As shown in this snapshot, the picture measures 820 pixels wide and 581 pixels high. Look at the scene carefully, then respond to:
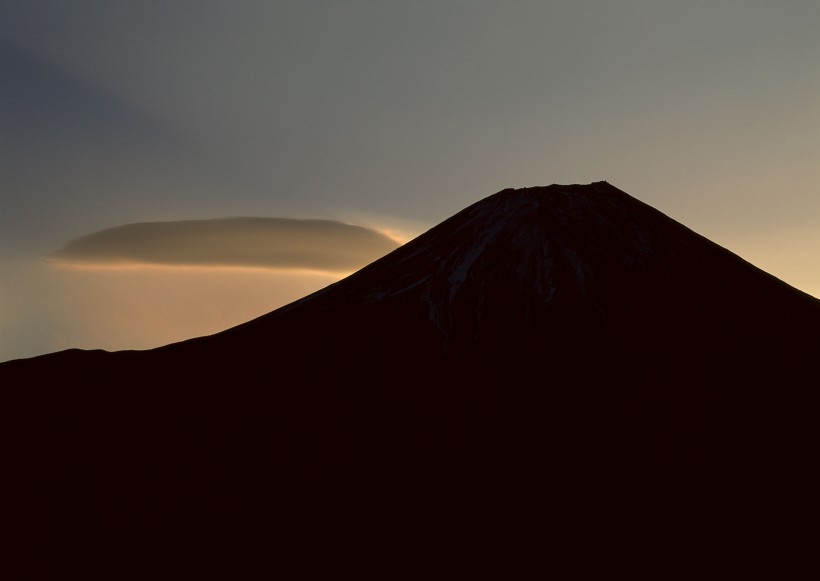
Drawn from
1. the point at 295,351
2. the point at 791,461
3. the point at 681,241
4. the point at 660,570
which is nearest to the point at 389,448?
the point at 295,351

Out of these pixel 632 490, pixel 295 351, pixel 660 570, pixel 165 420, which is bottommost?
pixel 660 570

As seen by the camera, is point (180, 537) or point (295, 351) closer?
point (180, 537)

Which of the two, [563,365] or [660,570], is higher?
[563,365]

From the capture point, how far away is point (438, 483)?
27.2 m

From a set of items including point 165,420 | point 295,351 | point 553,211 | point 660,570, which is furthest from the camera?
point 553,211

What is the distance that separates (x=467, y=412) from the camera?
30.0 metres

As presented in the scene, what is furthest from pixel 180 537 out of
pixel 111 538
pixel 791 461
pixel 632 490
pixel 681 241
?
pixel 681 241

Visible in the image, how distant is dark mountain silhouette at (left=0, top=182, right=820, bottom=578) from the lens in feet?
84.0

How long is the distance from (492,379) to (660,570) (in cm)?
948

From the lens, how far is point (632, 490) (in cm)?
2641

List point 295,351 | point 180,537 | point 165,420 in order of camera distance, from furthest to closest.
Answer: point 295,351, point 165,420, point 180,537

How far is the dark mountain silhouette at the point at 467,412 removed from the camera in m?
25.6

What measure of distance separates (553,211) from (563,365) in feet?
27.8

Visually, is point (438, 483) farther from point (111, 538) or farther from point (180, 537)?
point (111, 538)
